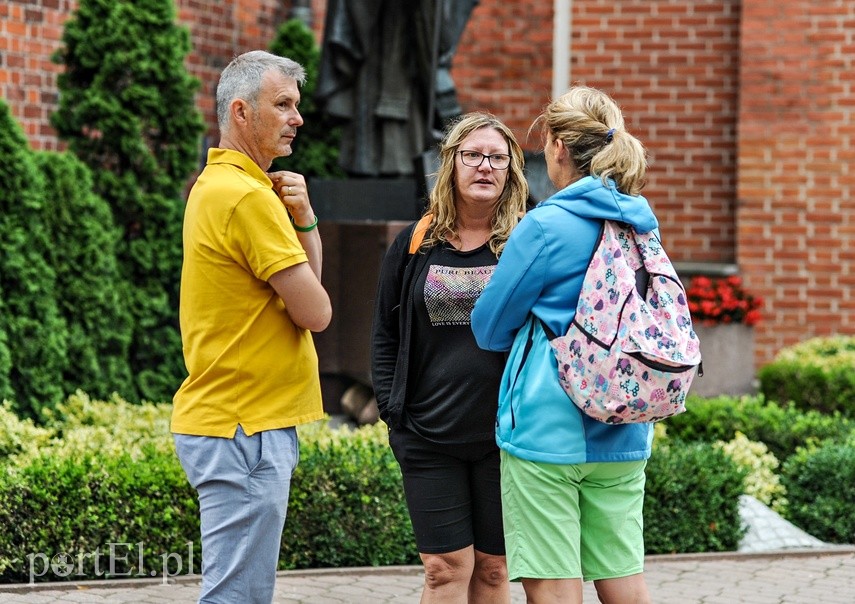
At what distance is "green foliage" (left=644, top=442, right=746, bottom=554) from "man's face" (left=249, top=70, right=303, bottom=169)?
2983 mm

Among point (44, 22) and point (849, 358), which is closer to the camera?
point (44, 22)

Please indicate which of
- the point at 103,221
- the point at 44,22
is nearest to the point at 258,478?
the point at 103,221

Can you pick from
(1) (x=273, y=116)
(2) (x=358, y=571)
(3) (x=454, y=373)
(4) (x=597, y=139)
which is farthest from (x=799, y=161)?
(1) (x=273, y=116)

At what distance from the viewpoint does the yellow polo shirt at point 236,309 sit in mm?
3055

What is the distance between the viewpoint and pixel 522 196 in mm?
3699

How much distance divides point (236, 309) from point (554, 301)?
0.78 metres

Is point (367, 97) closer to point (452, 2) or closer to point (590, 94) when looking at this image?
point (452, 2)

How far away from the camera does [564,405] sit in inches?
122

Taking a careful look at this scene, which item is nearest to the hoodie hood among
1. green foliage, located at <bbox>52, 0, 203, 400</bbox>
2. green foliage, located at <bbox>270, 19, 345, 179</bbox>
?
green foliage, located at <bbox>52, 0, 203, 400</bbox>

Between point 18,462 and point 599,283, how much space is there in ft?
10.9

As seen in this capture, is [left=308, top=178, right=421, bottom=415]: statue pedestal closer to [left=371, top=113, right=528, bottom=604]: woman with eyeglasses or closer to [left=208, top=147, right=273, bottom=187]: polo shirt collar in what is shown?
[left=371, top=113, right=528, bottom=604]: woman with eyeglasses

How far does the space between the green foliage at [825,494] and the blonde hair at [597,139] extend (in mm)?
3356

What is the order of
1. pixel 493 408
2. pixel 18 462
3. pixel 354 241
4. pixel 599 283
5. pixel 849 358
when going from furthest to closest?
pixel 849 358 < pixel 354 241 < pixel 18 462 < pixel 493 408 < pixel 599 283

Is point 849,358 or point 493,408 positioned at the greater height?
point 493,408
